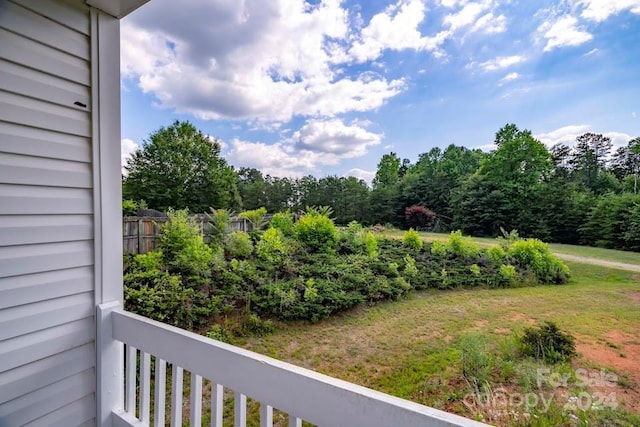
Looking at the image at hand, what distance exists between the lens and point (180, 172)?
6.18 meters

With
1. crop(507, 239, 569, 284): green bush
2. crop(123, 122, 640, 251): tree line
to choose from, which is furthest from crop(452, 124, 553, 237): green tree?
crop(507, 239, 569, 284): green bush

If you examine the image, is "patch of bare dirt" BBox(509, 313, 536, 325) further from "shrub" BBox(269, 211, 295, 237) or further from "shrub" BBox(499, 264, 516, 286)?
"shrub" BBox(269, 211, 295, 237)

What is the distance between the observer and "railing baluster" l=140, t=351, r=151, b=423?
867mm

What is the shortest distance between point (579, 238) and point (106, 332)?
9.78 ft

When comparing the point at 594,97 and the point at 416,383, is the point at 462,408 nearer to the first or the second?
the point at 416,383

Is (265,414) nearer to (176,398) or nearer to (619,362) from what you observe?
(176,398)

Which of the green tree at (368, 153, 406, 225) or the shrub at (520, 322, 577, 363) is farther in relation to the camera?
the green tree at (368, 153, 406, 225)

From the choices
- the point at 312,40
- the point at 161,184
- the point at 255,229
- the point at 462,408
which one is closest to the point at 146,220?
the point at 255,229

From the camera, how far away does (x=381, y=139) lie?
3.21 m

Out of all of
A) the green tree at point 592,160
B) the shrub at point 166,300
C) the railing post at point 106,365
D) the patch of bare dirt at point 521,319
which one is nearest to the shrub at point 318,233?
the shrub at point 166,300

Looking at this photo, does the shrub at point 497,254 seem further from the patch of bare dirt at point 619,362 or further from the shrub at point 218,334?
the shrub at point 218,334

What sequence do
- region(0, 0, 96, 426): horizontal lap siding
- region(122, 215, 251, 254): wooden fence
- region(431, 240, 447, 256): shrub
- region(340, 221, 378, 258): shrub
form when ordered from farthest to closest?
1. region(340, 221, 378, 258): shrub
2. region(431, 240, 447, 256): shrub
3. region(122, 215, 251, 254): wooden fence
4. region(0, 0, 96, 426): horizontal lap siding

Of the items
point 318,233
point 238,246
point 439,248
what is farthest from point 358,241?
point 238,246

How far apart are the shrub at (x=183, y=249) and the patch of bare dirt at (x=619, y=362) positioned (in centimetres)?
262
